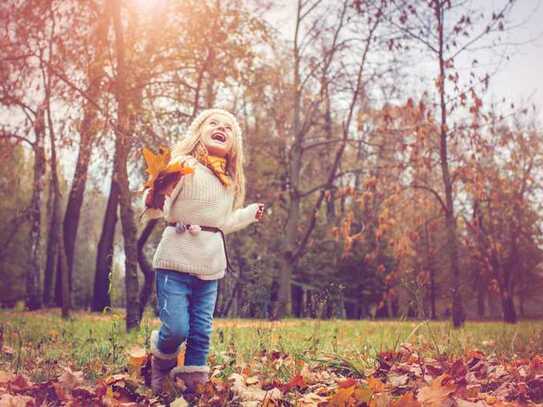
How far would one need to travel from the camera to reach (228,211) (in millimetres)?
3951

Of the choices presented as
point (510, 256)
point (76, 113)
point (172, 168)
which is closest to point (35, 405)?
Answer: point (172, 168)

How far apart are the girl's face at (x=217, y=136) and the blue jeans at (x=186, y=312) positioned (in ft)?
2.94

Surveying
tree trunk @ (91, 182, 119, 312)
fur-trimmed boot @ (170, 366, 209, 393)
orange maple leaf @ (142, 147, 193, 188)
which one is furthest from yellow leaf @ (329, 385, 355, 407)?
tree trunk @ (91, 182, 119, 312)

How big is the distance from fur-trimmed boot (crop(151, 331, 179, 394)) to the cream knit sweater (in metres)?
0.52

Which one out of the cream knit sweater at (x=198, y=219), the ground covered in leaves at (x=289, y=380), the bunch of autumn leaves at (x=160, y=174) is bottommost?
the ground covered in leaves at (x=289, y=380)

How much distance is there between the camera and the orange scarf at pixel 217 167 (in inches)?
152

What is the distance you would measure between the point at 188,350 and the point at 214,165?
122cm

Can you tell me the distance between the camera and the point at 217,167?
152 inches

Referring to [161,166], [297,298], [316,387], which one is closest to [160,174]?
[161,166]

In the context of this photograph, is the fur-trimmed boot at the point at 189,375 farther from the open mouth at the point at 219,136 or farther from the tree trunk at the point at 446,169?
the tree trunk at the point at 446,169

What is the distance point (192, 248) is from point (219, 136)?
0.84 m

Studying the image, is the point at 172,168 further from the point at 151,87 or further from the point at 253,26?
the point at 253,26

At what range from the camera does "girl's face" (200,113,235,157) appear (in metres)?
3.95

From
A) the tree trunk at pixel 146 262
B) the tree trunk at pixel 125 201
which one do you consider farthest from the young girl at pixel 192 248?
the tree trunk at pixel 146 262
